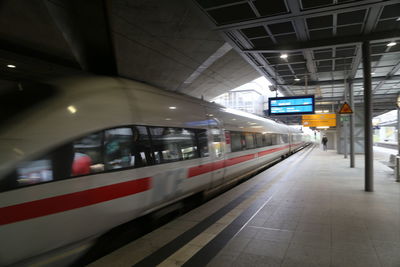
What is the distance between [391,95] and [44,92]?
23.1 m

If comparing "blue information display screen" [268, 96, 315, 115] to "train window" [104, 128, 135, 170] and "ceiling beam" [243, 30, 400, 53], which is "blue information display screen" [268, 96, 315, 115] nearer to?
"ceiling beam" [243, 30, 400, 53]

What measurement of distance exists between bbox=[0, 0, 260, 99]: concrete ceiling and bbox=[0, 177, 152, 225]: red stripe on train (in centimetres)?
158

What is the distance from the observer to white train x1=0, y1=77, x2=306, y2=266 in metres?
2.91

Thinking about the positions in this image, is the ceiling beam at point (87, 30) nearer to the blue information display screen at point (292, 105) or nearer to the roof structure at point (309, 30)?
the roof structure at point (309, 30)

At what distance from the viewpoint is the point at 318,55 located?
34.7ft

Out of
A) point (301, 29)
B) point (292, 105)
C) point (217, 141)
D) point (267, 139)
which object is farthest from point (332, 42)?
point (267, 139)

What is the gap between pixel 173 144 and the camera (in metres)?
5.56

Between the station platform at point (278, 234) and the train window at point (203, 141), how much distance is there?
112 cm

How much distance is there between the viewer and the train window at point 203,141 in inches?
265

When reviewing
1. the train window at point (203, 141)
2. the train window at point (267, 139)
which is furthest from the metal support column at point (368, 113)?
the train window at point (267, 139)

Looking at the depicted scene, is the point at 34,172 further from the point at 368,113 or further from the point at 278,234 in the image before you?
the point at 368,113

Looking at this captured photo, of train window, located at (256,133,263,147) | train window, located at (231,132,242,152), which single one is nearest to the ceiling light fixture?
train window, located at (231,132,242,152)

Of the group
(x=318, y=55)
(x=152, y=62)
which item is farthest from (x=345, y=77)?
(x=152, y=62)

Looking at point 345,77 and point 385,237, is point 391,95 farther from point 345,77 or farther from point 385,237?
point 385,237
